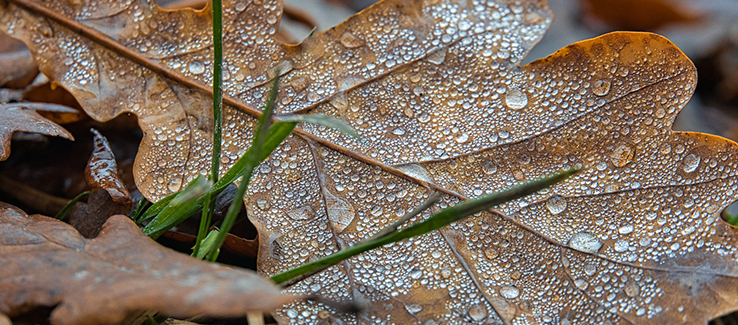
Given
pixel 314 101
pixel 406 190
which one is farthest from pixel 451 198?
pixel 314 101

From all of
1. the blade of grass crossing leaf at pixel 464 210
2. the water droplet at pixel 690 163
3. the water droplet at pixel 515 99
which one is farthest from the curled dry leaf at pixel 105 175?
the water droplet at pixel 690 163

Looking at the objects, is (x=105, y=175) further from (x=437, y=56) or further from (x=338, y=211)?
(x=437, y=56)

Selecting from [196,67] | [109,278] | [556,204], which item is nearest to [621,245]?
[556,204]

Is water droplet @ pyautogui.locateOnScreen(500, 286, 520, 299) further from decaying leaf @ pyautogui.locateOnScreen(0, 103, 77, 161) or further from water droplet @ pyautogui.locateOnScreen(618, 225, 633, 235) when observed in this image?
decaying leaf @ pyautogui.locateOnScreen(0, 103, 77, 161)

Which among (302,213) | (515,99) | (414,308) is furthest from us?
(515,99)

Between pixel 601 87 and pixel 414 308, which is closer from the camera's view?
pixel 414 308

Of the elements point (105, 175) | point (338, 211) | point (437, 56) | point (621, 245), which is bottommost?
point (621, 245)

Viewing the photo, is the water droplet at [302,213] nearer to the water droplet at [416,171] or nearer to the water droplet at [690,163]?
the water droplet at [416,171]
